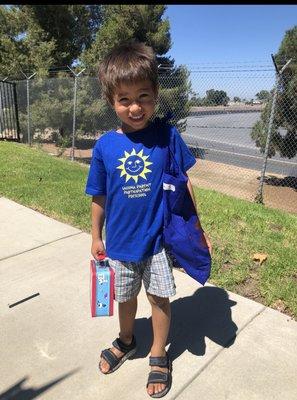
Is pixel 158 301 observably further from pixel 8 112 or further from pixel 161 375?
pixel 8 112

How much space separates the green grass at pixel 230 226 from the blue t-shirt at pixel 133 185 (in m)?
1.36

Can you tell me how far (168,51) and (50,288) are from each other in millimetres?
20166

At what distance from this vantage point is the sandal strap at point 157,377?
2162 millimetres

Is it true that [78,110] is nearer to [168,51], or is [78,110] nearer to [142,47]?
[168,51]

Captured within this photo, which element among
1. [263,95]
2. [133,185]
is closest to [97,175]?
[133,185]

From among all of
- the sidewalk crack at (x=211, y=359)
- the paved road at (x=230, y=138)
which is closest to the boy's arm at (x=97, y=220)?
the sidewalk crack at (x=211, y=359)

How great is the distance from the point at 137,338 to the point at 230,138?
1727 cm

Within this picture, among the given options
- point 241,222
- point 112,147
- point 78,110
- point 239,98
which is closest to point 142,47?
point 112,147

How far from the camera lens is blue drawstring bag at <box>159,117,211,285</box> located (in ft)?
6.61

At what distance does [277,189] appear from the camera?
38.7ft

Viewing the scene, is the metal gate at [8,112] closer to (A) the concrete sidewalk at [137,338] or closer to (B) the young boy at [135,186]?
(A) the concrete sidewalk at [137,338]

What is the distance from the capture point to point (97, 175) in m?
2.07

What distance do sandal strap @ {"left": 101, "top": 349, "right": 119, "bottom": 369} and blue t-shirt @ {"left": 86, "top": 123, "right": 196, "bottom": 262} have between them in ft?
1.99

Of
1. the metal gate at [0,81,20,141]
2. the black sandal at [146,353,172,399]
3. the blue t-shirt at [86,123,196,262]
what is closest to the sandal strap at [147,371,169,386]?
A: the black sandal at [146,353,172,399]
